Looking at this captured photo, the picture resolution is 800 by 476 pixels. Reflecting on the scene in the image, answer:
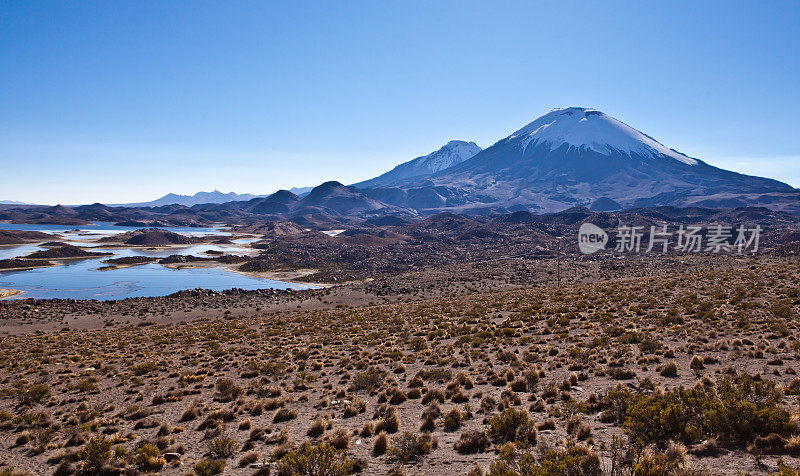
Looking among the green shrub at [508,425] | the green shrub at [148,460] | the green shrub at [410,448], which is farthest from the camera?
the green shrub at [508,425]

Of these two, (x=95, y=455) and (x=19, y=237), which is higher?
(x=95, y=455)

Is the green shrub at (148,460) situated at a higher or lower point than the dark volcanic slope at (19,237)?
higher

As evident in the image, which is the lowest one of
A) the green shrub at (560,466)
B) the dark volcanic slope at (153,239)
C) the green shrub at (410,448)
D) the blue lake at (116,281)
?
the blue lake at (116,281)

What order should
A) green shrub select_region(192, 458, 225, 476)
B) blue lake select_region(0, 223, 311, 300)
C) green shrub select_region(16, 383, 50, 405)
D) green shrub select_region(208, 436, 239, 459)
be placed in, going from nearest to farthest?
green shrub select_region(192, 458, 225, 476) < green shrub select_region(208, 436, 239, 459) < green shrub select_region(16, 383, 50, 405) < blue lake select_region(0, 223, 311, 300)

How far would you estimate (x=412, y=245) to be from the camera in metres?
101

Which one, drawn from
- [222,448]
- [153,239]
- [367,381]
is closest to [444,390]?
[367,381]

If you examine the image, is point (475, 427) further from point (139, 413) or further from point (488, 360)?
point (139, 413)

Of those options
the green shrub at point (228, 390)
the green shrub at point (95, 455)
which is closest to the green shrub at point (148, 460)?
the green shrub at point (95, 455)

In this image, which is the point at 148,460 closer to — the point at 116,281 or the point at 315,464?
the point at 315,464

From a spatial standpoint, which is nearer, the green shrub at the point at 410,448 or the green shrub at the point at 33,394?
the green shrub at the point at 410,448

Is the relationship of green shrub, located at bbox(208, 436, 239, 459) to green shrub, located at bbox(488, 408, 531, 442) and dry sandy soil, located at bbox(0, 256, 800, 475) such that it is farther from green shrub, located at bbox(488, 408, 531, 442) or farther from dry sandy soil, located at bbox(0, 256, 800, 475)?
green shrub, located at bbox(488, 408, 531, 442)

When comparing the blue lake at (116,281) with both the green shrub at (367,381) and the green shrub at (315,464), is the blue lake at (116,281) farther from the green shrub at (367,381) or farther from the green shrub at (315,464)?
the green shrub at (315,464)

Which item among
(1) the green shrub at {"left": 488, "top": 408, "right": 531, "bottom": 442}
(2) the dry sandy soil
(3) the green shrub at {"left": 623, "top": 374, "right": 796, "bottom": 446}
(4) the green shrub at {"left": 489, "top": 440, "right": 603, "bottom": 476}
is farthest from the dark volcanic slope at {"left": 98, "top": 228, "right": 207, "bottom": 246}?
(3) the green shrub at {"left": 623, "top": 374, "right": 796, "bottom": 446}

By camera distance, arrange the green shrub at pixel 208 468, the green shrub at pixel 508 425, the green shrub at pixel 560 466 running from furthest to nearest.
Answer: the green shrub at pixel 508 425, the green shrub at pixel 208 468, the green shrub at pixel 560 466
